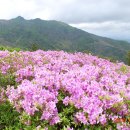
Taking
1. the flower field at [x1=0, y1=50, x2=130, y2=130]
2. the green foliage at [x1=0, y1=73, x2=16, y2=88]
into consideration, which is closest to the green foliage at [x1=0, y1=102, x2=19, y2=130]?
the flower field at [x1=0, y1=50, x2=130, y2=130]

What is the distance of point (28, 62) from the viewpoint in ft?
42.2

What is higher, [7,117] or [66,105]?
[66,105]

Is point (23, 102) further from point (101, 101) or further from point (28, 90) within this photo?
point (101, 101)

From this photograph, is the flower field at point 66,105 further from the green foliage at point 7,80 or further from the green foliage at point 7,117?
the green foliage at point 7,80

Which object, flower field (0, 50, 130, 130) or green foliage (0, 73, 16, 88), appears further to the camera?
green foliage (0, 73, 16, 88)

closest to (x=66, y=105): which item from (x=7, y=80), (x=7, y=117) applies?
(x=7, y=117)

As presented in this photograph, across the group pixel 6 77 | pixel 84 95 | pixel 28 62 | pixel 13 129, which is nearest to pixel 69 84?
pixel 84 95

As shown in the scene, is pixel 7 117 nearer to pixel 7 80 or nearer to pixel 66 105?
pixel 66 105

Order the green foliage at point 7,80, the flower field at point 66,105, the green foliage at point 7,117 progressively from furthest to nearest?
the green foliage at point 7,80
the green foliage at point 7,117
the flower field at point 66,105

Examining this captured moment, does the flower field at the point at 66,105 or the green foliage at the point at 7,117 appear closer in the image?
the flower field at the point at 66,105

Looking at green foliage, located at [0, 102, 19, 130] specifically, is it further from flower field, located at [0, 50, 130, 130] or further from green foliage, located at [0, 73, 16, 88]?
green foliage, located at [0, 73, 16, 88]

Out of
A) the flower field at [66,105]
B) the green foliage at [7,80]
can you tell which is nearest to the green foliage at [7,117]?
the flower field at [66,105]

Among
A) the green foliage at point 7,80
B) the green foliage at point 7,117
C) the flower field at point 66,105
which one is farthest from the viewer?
the green foliage at point 7,80

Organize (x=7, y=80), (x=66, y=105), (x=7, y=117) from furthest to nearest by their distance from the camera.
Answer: (x=7, y=80) < (x=7, y=117) < (x=66, y=105)
